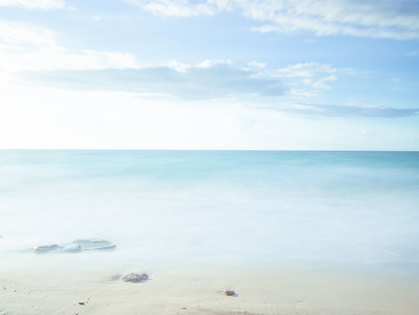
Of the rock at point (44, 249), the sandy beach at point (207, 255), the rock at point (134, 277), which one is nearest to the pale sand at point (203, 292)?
the sandy beach at point (207, 255)

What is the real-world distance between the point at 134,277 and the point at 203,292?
50.9 inches

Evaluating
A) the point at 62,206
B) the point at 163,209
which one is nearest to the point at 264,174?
the point at 163,209

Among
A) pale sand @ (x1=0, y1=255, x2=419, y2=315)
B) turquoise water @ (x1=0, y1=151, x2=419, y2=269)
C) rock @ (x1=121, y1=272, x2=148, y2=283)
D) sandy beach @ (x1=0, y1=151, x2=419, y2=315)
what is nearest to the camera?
pale sand @ (x1=0, y1=255, x2=419, y2=315)

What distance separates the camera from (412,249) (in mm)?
7812

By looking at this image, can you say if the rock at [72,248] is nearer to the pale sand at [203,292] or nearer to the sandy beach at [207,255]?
the sandy beach at [207,255]

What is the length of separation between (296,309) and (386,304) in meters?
1.47

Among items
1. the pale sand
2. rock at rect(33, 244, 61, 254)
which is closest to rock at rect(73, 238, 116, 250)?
rock at rect(33, 244, 61, 254)

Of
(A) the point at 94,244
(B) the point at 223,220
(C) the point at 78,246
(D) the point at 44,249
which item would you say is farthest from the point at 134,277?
(B) the point at 223,220

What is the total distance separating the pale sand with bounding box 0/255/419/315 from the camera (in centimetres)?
465

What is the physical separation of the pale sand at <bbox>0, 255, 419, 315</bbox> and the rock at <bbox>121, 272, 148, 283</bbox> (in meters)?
0.13

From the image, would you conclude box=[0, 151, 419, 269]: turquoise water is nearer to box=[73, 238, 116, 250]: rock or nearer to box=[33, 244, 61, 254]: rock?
box=[73, 238, 116, 250]: rock

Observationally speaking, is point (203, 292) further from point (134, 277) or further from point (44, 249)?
point (44, 249)

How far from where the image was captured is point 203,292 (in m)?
5.23

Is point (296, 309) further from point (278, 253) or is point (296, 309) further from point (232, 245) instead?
point (232, 245)
